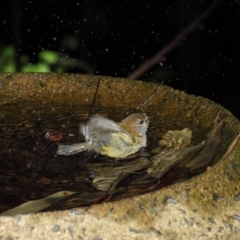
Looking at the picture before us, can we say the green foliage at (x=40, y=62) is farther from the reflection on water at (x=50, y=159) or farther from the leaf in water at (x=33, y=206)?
the leaf in water at (x=33, y=206)

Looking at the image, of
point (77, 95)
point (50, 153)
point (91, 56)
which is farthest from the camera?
point (91, 56)

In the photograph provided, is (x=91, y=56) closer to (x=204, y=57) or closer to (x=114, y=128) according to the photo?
(x=204, y=57)

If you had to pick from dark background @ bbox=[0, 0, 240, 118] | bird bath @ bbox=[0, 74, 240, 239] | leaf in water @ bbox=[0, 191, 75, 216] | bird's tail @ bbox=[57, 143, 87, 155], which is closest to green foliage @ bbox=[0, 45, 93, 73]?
dark background @ bbox=[0, 0, 240, 118]

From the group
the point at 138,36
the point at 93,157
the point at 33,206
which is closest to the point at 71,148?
the point at 93,157

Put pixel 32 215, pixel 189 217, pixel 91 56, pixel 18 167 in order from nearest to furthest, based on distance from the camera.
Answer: pixel 32 215 < pixel 189 217 < pixel 18 167 < pixel 91 56

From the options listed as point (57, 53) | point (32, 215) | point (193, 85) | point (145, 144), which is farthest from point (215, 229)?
point (193, 85)

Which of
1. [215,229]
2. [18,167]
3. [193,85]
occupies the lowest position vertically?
[18,167]

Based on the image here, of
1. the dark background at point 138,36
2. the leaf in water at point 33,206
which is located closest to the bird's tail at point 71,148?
the leaf in water at point 33,206

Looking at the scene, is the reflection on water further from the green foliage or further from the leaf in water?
the green foliage
